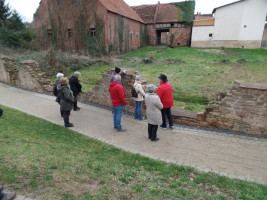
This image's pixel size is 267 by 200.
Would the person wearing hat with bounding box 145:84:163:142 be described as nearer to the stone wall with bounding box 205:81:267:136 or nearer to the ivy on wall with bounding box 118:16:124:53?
the stone wall with bounding box 205:81:267:136

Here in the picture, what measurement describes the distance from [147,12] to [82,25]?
18119mm

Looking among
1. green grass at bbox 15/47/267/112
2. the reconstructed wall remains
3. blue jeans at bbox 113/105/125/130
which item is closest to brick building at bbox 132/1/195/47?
green grass at bbox 15/47/267/112

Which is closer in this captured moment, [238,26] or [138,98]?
[138,98]

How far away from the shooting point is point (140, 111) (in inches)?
286

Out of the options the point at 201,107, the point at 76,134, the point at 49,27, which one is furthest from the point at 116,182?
the point at 49,27

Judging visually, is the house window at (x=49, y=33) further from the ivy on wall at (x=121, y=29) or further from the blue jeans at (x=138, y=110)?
the blue jeans at (x=138, y=110)

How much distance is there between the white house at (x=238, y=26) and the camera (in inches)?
1040

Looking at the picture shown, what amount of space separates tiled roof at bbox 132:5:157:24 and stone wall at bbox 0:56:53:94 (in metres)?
28.3

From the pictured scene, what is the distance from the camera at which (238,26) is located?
91.0 ft

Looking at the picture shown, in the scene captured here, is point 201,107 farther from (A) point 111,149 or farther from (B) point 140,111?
(A) point 111,149

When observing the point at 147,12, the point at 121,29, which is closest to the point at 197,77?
the point at 121,29

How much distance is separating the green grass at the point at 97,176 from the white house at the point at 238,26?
98.9ft

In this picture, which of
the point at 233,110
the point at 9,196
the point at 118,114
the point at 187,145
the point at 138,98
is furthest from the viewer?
the point at 138,98

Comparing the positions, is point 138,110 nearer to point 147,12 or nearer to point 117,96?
point 117,96
